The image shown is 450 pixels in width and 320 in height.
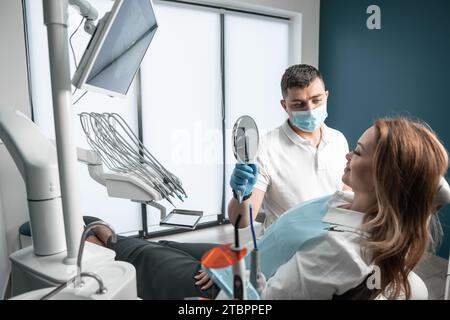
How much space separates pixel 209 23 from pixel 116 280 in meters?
2.91

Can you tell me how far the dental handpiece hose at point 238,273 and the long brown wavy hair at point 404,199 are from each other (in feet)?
1.60

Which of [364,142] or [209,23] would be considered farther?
[209,23]

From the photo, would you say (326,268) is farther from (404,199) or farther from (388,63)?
(388,63)

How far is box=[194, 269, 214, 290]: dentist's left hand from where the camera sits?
3.49 feet

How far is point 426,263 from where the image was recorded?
2357 millimetres

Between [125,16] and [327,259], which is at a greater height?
[125,16]

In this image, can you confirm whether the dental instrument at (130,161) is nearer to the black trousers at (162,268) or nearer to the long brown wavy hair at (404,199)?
the black trousers at (162,268)

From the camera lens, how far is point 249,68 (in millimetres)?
3340

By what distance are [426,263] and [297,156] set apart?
170 cm

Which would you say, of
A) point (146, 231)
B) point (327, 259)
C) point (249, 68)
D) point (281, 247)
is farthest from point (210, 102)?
point (327, 259)

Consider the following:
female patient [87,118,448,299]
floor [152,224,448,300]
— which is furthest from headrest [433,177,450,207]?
floor [152,224,448,300]

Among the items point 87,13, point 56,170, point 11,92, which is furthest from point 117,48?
point 11,92

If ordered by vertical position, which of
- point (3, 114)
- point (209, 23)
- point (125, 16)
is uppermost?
point (209, 23)
